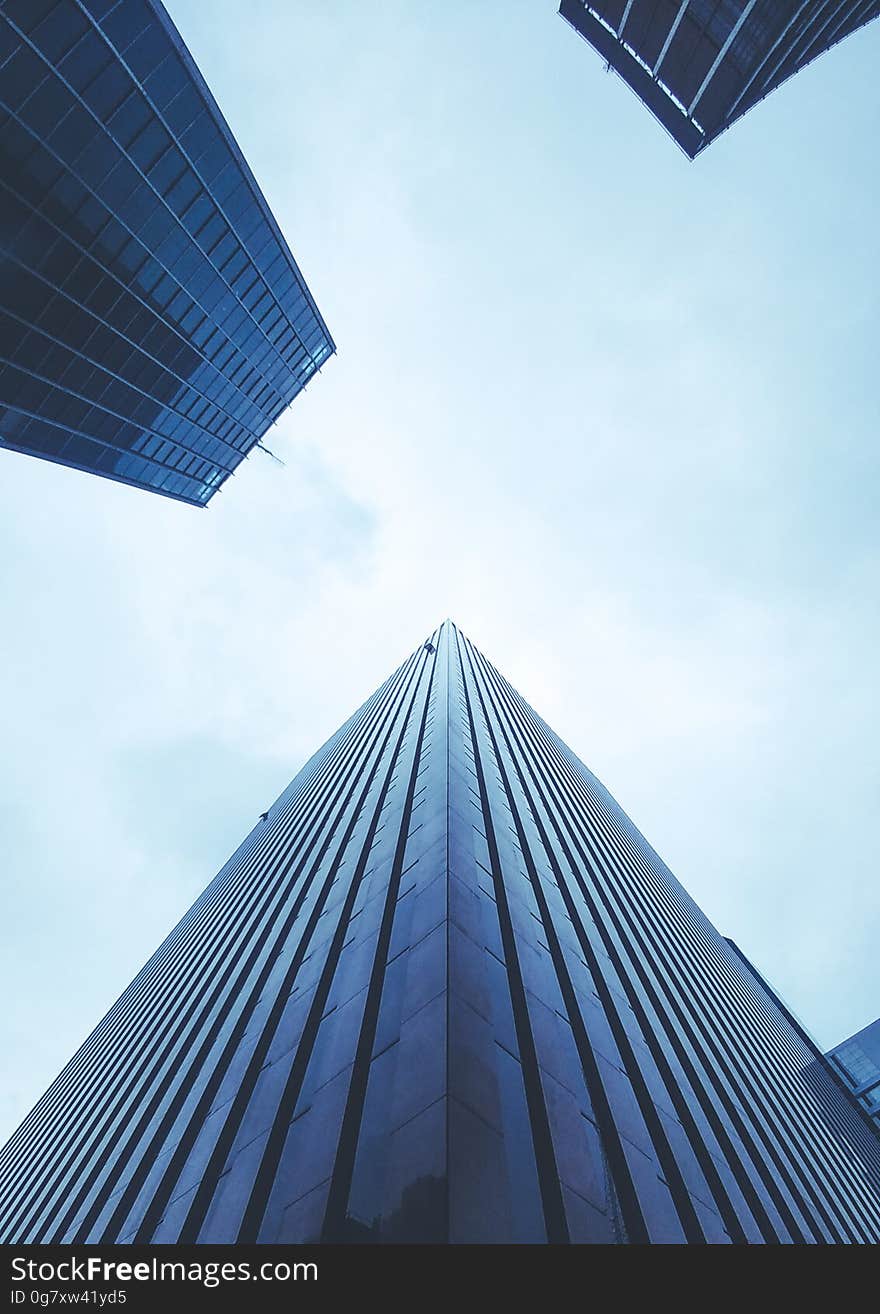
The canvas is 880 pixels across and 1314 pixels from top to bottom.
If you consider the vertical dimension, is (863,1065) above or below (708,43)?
below

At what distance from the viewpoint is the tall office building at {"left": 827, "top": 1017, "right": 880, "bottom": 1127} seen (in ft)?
189

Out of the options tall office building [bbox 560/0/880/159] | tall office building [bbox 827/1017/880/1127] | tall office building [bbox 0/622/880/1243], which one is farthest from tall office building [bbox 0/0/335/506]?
tall office building [bbox 827/1017/880/1127]

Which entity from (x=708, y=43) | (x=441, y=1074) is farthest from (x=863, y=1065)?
(x=708, y=43)

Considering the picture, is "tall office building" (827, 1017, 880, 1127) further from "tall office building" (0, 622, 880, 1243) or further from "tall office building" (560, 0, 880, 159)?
"tall office building" (560, 0, 880, 159)

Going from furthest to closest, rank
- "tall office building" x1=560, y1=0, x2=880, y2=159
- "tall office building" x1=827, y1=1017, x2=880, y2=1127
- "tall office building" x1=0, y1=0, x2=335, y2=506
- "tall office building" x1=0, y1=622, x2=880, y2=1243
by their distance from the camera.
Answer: "tall office building" x1=827, y1=1017, x2=880, y2=1127 < "tall office building" x1=560, y1=0, x2=880, y2=159 < "tall office building" x1=0, y1=0, x2=335, y2=506 < "tall office building" x1=0, y1=622, x2=880, y2=1243

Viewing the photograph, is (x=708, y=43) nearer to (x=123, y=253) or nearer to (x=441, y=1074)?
(x=123, y=253)

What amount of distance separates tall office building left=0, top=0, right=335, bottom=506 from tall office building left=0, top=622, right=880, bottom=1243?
33813 mm

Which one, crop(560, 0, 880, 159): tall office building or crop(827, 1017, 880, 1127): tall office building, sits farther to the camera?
crop(827, 1017, 880, 1127): tall office building

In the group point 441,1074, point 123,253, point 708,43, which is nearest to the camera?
point 441,1074

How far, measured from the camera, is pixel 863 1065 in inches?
2351

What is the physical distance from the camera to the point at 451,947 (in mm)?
12031

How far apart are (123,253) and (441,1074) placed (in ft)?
161

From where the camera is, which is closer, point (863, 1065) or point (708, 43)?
point (708, 43)

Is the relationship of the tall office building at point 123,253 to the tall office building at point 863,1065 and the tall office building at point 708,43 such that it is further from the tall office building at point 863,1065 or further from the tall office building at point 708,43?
the tall office building at point 863,1065
